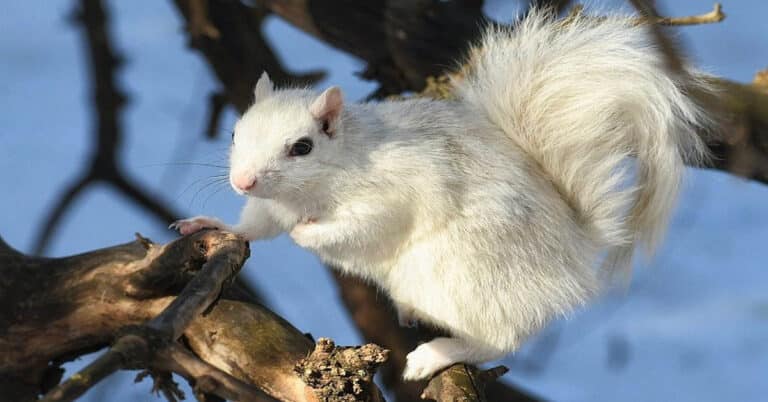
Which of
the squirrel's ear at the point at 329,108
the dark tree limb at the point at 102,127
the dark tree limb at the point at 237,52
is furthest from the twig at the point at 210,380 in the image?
the dark tree limb at the point at 102,127

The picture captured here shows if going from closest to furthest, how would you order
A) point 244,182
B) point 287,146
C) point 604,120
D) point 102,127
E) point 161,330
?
point 161,330
point 244,182
point 287,146
point 604,120
point 102,127

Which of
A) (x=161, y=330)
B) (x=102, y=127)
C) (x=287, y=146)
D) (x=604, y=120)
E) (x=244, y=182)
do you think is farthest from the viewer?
(x=102, y=127)

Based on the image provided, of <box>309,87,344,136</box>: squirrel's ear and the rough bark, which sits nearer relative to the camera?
the rough bark

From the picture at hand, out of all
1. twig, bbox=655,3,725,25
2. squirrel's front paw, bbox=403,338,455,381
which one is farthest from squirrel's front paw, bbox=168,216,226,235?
twig, bbox=655,3,725,25

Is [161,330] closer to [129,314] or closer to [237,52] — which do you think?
[129,314]

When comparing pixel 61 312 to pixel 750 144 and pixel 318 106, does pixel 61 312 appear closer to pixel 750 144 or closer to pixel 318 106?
pixel 318 106

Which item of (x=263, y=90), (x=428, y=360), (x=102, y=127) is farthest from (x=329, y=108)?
(x=102, y=127)

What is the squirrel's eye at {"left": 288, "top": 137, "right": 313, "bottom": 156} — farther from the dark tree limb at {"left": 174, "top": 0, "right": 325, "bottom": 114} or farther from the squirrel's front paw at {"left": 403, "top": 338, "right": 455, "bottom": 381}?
the dark tree limb at {"left": 174, "top": 0, "right": 325, "bottom": 114}

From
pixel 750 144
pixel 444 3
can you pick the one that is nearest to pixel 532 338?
pixel 750 144
